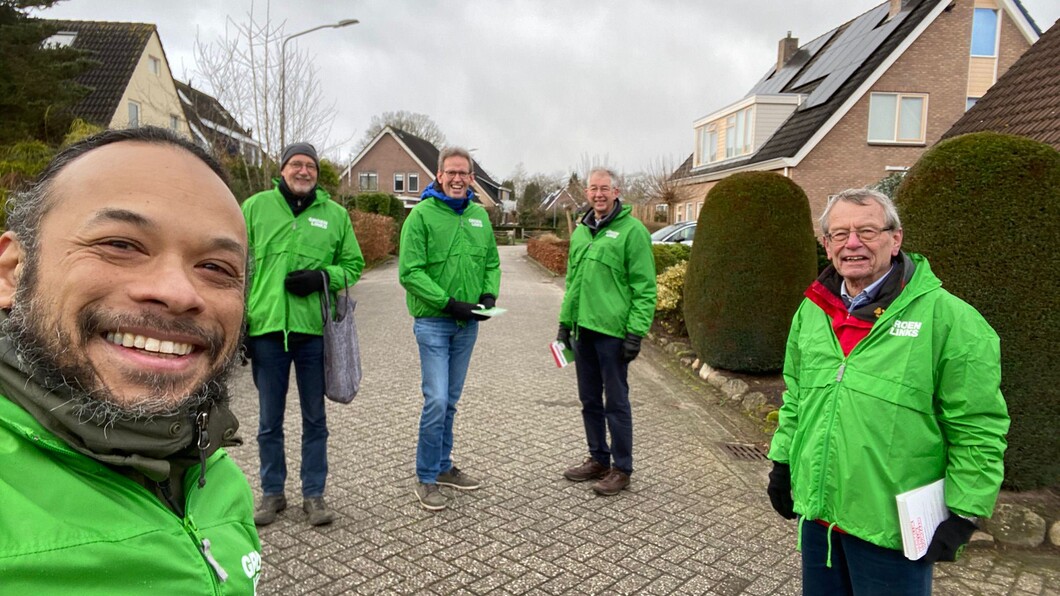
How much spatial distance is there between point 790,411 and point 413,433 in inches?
159

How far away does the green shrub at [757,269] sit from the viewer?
7.41 m

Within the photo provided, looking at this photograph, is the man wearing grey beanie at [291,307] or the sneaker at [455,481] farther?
the sneaker at [455,481]

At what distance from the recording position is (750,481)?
514 cm

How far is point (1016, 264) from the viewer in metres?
4.11

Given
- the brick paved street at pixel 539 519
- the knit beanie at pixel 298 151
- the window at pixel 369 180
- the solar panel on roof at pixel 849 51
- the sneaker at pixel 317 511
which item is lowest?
the brick paved street at pixel 539 519

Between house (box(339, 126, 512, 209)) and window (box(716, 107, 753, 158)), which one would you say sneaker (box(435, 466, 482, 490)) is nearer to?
window (box(716, 107, 753, 158))

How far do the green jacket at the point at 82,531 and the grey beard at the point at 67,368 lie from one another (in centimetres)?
6

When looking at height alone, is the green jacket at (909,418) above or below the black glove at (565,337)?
above

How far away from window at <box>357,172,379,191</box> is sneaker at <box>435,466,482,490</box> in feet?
164

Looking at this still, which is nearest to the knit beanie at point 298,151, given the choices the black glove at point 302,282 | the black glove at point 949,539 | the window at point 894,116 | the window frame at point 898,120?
the black glove at point 302,282

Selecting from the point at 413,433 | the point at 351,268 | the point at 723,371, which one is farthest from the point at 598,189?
the point at 723,371

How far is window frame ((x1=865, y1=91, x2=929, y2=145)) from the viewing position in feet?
70.9

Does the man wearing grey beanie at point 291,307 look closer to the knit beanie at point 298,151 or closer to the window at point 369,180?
the knit beanie at point 298,151

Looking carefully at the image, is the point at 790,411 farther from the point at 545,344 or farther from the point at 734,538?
the point at 545,344
